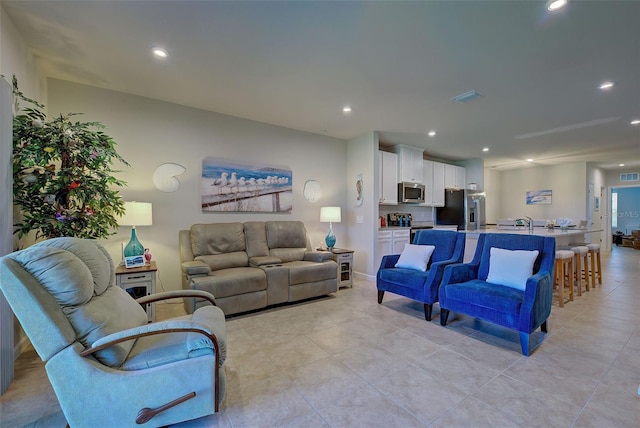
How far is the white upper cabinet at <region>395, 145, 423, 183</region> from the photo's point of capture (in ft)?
18.4

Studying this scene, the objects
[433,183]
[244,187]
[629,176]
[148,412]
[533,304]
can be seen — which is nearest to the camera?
[148,412]

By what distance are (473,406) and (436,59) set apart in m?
2.84

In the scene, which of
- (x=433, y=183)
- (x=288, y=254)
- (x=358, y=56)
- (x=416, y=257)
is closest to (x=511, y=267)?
(x=416, y=257)

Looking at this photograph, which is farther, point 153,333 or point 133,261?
point 133,261

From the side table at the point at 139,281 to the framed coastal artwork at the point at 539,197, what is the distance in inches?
382

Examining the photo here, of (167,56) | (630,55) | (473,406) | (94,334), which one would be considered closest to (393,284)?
(473,406)

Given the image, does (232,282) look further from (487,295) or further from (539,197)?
(539,197)

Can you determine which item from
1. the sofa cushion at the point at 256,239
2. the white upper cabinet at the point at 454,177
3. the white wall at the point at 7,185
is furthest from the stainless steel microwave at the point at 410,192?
the white wall at the point at 7,185

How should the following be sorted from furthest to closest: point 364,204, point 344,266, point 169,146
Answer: point 364,204 < point 344,266 < point 169,146

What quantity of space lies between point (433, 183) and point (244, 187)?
4524 millimetres

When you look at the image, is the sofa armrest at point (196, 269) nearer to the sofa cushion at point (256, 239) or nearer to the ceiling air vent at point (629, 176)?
the sofa cushion at point (256, 239)

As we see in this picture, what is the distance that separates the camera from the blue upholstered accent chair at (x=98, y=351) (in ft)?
4.26

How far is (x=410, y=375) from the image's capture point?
2.04m

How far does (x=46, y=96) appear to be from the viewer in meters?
3.04
